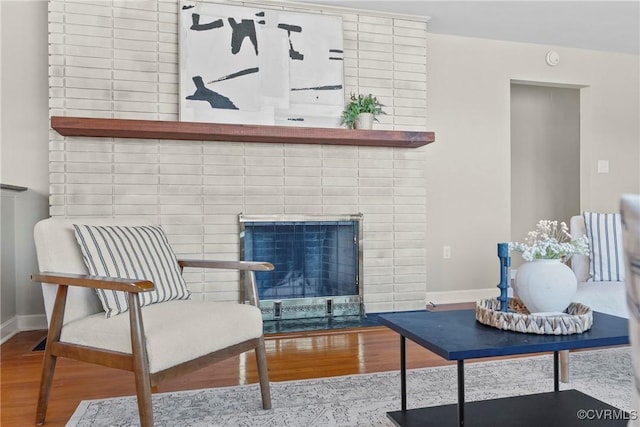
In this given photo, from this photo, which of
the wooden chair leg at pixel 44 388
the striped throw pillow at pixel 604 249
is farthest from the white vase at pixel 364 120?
the wooden chair leg at pixel 44 388

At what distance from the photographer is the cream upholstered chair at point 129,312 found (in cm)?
150

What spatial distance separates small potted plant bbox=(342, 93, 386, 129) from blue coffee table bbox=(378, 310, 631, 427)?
187 cm

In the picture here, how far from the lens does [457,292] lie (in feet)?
13.4

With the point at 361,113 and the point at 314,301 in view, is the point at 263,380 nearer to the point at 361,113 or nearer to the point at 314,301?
the point at 314,301

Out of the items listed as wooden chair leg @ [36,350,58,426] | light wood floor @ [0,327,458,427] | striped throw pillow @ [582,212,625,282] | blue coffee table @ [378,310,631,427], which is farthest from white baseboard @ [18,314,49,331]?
striped throw pillow @ [582,212,625,282]

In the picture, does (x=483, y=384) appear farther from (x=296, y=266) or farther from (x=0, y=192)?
(x=0, y=192)

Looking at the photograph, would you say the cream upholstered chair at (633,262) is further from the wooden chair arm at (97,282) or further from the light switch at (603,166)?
the light switch at (603,166)

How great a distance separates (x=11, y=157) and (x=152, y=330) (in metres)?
2.33

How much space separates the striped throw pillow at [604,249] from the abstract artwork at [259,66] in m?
1.77

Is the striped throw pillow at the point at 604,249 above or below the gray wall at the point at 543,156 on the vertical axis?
below

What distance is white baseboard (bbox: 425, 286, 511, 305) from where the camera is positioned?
402 cm

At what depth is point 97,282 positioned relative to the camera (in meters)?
1.58

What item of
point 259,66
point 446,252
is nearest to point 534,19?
point 446,252

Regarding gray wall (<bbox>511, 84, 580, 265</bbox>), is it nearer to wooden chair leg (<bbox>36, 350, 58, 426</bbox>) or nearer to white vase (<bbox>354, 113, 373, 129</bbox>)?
white vase (<bbox>354, 113, 373, 129</bbox>)
